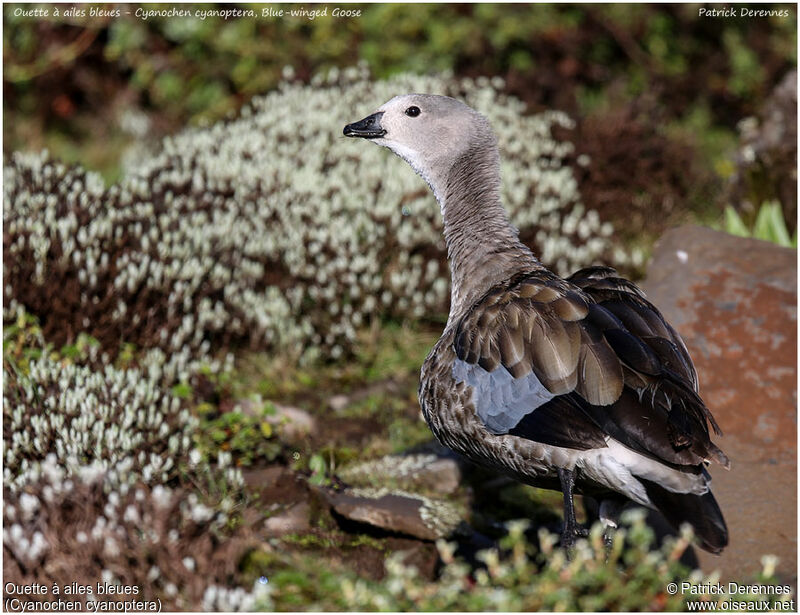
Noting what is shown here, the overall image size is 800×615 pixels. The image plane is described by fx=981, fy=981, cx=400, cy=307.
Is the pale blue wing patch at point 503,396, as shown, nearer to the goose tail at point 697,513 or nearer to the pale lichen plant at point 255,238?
the goose tail at point 697,513

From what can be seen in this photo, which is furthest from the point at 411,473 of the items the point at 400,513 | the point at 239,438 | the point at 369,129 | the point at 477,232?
the point at 369,129

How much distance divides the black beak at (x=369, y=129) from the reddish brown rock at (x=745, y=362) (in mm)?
1894

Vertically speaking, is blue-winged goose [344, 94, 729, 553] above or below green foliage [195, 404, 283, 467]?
above

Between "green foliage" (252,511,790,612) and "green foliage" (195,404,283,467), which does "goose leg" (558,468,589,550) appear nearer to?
"green foliage" (252,511,790,612)

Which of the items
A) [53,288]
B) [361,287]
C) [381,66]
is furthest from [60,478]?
[381,66]

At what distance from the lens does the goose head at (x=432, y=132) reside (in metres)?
5.06

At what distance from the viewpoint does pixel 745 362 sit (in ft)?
17.9

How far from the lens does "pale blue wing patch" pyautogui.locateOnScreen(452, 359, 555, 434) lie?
4039 mm

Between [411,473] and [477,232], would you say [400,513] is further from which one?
[477,232]

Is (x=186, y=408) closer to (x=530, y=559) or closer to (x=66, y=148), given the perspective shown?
(x=530, y=559)

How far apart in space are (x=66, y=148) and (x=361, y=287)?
6367 millimetres

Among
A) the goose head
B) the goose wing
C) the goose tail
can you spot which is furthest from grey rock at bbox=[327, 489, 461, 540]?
the goose head

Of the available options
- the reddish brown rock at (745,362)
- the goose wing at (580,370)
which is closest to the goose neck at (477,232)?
the goose wing at (580,370)

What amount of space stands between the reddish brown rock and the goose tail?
49.9 inches
